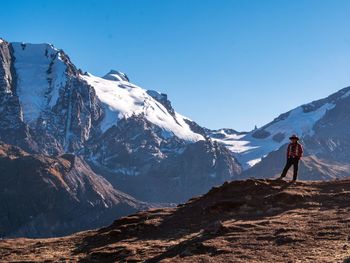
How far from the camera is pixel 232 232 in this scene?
28.4 meters

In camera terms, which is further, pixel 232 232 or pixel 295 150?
pixel 295 150

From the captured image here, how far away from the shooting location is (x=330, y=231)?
26156 mm

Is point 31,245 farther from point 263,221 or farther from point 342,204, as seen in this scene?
point 342,204

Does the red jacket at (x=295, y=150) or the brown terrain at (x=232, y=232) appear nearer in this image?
the brown terrain at (x=232, y=232)

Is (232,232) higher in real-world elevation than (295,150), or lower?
lower

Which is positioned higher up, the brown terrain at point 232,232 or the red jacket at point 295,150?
the red jacket at point 295,150

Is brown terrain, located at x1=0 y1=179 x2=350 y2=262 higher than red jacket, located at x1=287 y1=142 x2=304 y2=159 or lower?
lower

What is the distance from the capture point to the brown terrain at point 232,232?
24.3 metres

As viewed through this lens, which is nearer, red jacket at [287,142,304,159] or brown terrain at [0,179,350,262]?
brown terrain at [0,179,350,262]

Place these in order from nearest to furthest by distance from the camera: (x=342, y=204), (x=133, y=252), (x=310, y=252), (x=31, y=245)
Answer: (x=310, y=252) < (x=133, y=252) < (x=342, y=204) < (x=31, y=245)

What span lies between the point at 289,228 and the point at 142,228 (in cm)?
1046

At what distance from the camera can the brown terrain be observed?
24.3 meters

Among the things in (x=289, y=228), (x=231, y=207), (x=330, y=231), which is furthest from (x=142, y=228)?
(x=330, y=231)

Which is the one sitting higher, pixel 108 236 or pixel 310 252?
pixel 108 236
